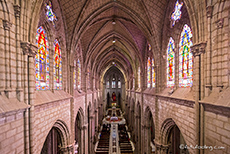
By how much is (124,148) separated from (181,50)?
1734 centimetres

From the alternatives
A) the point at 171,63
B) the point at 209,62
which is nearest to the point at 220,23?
the point at 209,62

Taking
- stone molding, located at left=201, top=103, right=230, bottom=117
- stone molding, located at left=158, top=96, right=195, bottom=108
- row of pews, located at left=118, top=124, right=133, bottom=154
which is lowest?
row of pews, located at left=118, top=124, right=133, bottom=154

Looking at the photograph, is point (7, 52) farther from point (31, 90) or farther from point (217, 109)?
point (217, 109)

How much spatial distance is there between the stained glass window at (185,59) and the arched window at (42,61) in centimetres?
798

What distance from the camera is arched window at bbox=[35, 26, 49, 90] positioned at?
6817 mm

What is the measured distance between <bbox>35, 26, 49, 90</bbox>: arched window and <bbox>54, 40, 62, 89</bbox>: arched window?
3.33ft

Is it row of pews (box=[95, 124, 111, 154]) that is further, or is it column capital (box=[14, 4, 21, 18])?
row of pews (box=[95, 124, 111, 154])

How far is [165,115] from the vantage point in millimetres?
8570

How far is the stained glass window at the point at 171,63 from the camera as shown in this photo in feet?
28.1

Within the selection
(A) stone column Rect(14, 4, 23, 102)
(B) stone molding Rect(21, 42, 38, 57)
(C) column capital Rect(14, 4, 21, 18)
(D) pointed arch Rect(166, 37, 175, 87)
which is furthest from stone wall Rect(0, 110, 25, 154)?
(D) pointed arch Rect(166, 37, 175, 87)

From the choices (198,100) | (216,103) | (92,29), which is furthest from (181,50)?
(92,29)

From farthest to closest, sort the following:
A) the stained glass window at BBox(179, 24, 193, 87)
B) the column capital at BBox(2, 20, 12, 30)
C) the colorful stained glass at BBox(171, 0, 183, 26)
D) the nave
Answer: the nave → the colorful stained glass at BBox(171, 0, 183, 26) → the stained glass window at BBox(179, 24, 193, 87) → the column capital at BBox(2, 20, 12, 30)

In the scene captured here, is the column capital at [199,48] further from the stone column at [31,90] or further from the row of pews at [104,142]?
the row of pews at [104,142]

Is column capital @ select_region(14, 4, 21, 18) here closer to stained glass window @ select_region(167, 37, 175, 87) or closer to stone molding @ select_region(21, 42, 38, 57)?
Result: stone molding @ select_region(21, 42, 38, 57)
